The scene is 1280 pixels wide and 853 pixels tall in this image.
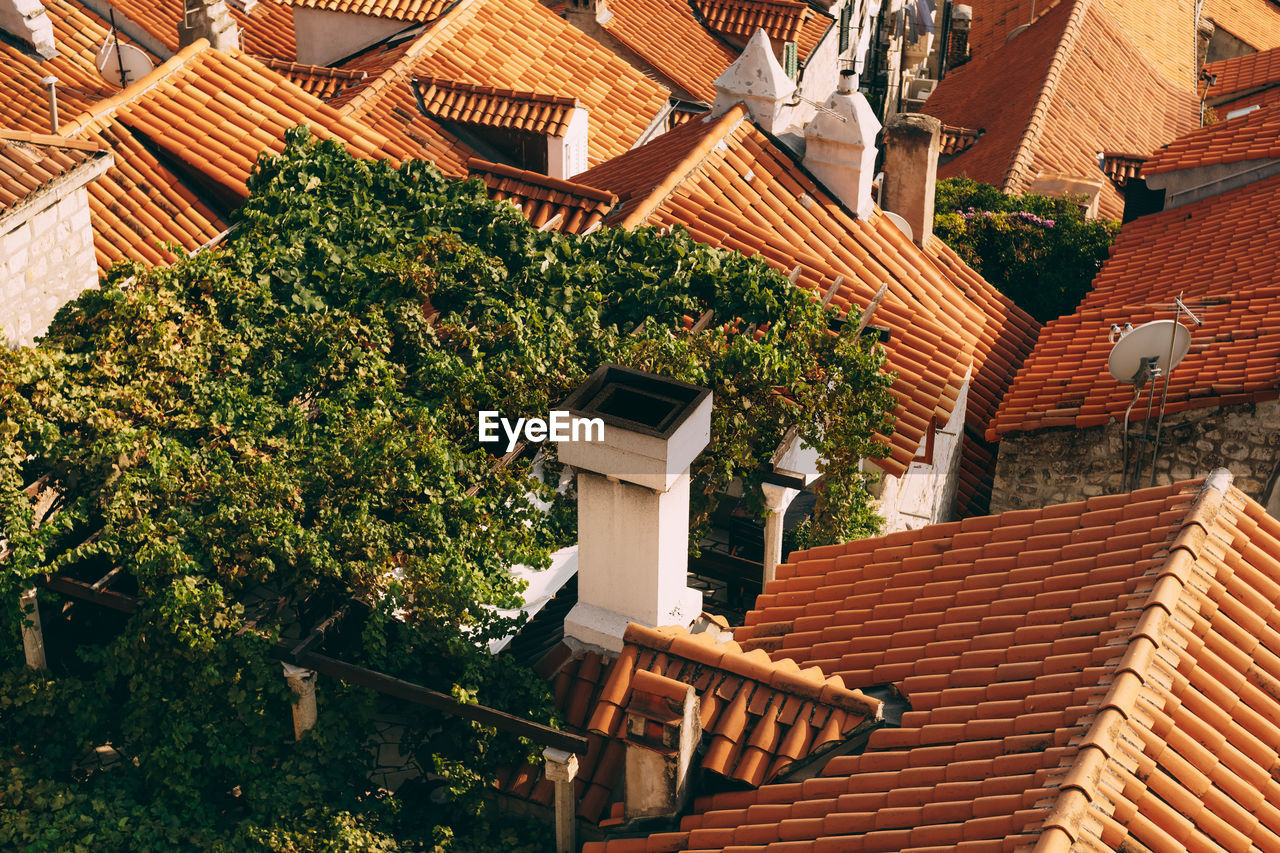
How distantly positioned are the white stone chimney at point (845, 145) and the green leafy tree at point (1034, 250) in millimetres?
4835

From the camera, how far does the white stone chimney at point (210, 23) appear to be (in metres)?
21.0

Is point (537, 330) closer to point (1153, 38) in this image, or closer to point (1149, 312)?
point (1149, 312)

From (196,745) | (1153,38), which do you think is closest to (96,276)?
(196,745)

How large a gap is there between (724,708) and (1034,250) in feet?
51.4

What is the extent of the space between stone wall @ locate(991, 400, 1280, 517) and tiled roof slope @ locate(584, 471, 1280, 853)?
536cm

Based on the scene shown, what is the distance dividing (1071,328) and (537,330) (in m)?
9.32

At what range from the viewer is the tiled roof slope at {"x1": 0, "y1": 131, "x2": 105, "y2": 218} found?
14295mm

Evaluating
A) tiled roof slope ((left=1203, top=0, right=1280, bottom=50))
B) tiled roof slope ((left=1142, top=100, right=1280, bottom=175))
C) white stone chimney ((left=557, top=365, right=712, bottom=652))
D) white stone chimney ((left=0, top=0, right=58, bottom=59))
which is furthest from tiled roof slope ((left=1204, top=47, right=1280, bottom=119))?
white stone chimney ((left=557, top=365, right=712, bottom=652))

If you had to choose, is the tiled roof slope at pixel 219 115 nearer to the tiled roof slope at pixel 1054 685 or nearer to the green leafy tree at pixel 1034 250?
the green leafy tree at pixel 1034 250

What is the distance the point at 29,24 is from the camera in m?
23.1

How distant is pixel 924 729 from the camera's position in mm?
9797

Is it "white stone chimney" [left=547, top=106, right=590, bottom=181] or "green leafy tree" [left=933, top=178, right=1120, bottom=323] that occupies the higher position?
"green leafy tree" [left=933, top=178, right=1120, bottom=323]

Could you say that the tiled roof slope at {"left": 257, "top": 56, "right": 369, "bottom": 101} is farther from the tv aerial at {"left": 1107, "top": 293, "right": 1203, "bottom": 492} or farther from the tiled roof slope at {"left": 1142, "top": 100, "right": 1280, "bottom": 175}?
the tv aerial at {"left": 1107, "top": 293, "right": 1203, "bottom": 492}

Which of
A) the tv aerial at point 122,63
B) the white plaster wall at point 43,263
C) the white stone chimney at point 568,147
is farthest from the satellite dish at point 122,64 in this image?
the white plaster wall at point 43,263
